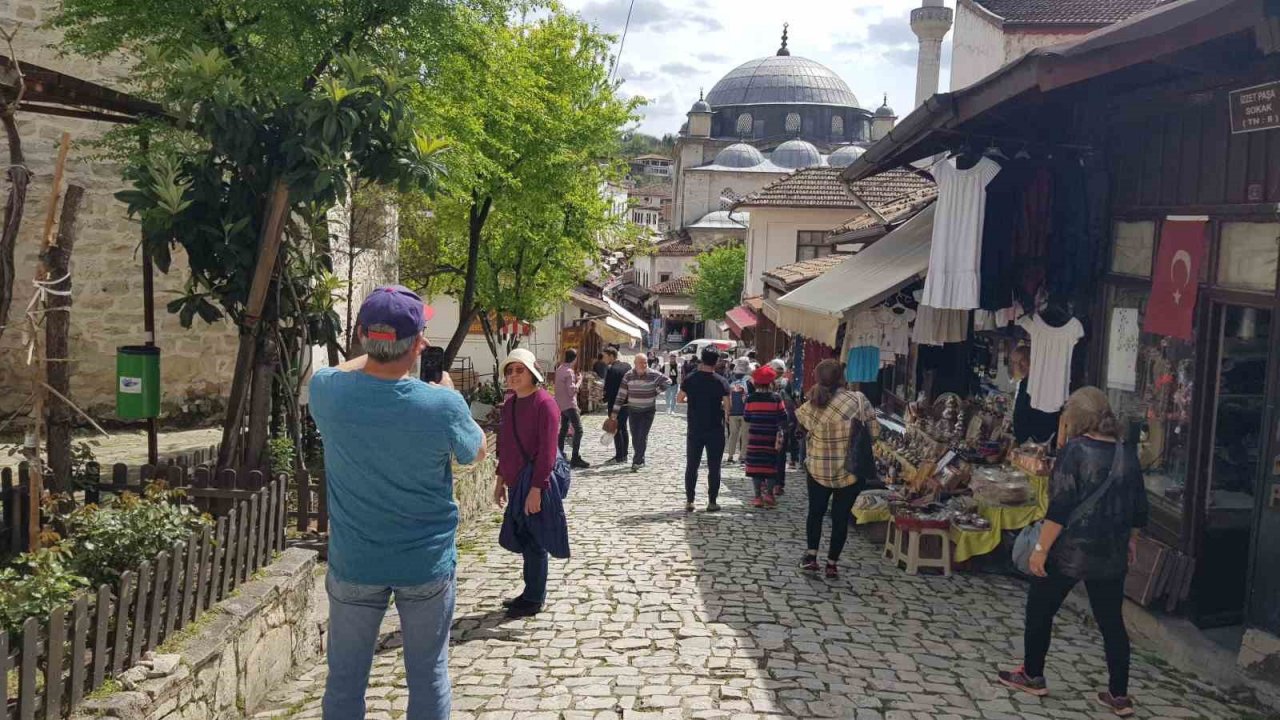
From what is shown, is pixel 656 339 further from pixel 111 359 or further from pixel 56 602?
pixel 56 602

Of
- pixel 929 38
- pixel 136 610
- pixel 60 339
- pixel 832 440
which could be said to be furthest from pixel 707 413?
pixel 929 38

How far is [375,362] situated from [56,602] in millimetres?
1586

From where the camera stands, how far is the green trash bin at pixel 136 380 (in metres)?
6.47

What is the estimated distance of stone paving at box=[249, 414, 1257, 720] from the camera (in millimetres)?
4891

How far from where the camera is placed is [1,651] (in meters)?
3.15

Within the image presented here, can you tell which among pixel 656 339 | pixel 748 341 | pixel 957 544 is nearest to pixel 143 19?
pixel 957 544

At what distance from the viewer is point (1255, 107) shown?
5477mm

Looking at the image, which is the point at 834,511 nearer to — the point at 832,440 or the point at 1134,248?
the point at 832,440

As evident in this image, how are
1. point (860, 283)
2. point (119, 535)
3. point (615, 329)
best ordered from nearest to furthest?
point (119, 535) → point (860, 283) → point (615, 329)

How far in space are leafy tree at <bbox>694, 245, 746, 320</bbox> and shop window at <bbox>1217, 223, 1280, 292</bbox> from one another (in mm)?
44817

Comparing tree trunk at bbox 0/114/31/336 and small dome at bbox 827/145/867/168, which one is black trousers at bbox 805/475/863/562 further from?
small dome at bbox 827/145/867/168

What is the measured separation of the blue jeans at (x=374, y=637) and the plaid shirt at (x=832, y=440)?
160 inches

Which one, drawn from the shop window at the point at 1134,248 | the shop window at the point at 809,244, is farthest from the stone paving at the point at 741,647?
the shop window at the point at 809,244

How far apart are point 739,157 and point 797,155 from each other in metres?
4.19
